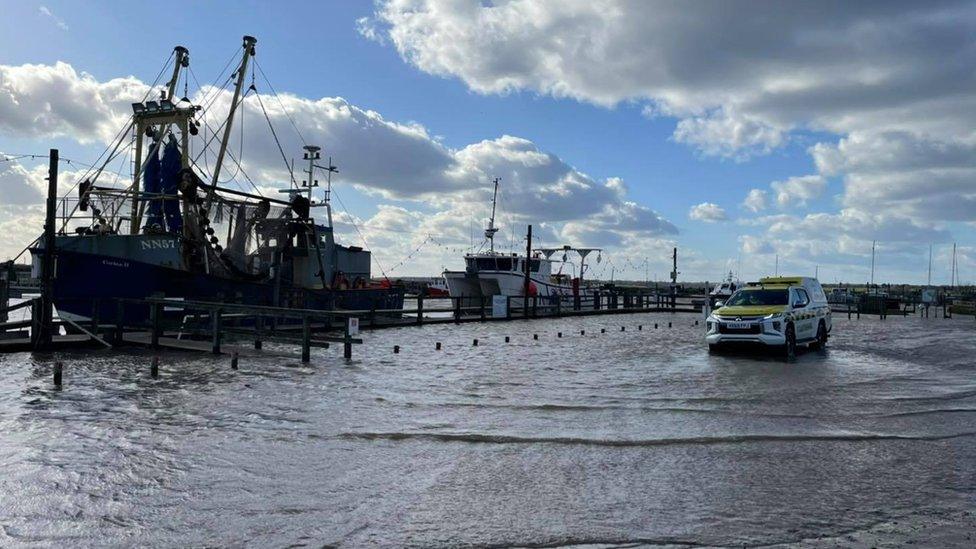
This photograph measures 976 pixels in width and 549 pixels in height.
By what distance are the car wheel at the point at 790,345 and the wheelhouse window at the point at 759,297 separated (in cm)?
90

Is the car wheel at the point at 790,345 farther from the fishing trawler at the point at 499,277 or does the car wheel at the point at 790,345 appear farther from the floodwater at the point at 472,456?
the fishing trawler at the point at 499,277

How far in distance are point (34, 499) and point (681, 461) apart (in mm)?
5552

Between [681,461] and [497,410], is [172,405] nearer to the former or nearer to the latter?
[497,410]

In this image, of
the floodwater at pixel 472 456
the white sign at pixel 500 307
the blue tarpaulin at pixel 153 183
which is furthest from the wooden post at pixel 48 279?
the white sign at pixel 500 307

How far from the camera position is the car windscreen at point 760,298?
18.8 metres

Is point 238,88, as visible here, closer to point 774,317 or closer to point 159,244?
point 159,244

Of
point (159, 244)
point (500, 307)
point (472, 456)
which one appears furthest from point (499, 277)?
point (472, 456)

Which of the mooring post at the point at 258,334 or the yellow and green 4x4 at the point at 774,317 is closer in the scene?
the mooring post at the point at 258,334

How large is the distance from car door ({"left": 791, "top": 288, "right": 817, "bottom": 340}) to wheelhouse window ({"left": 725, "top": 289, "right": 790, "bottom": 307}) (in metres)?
0.25

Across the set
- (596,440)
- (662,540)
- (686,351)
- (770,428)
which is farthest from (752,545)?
(686,351)

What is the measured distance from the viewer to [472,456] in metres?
7.51

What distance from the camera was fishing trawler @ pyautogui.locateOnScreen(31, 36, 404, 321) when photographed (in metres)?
22.3

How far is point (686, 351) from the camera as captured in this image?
19750 mm

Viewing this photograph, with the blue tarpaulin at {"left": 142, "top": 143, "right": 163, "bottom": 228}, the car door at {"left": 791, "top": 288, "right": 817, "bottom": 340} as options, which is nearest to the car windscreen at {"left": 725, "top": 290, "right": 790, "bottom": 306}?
the car door at {"left": 791, "top": 288, "right": 817, "bottom": 340}
